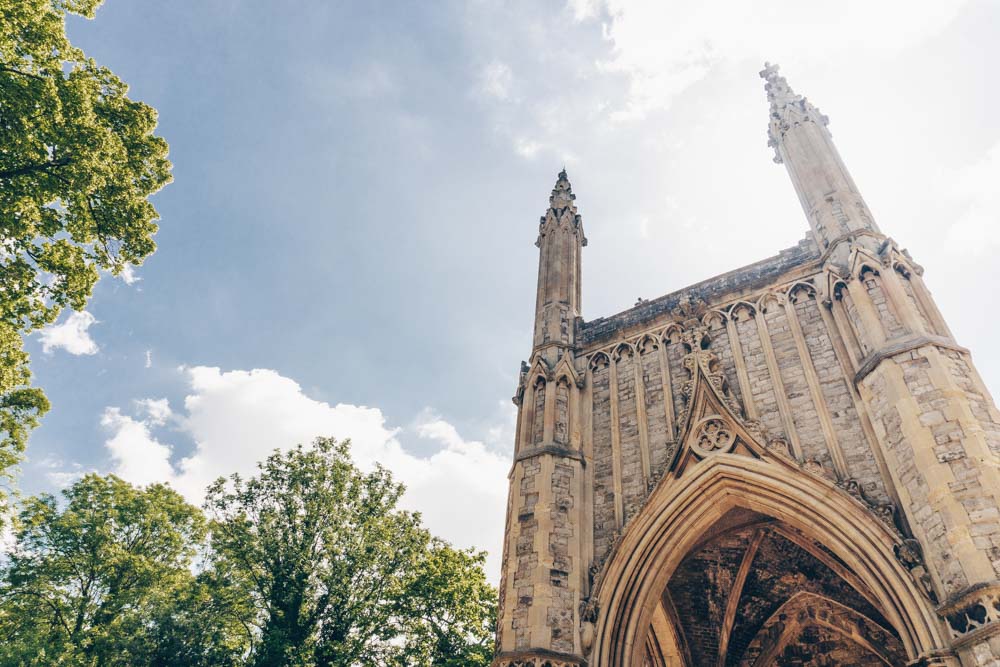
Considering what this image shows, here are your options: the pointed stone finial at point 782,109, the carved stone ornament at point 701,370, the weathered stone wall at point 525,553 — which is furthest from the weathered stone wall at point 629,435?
the pointed stone finial at point 782,109

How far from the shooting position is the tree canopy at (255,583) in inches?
542

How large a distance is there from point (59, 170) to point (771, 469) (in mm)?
10472

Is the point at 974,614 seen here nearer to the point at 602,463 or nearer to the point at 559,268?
the point at 602,463

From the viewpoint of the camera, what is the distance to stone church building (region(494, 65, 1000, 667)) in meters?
7.51

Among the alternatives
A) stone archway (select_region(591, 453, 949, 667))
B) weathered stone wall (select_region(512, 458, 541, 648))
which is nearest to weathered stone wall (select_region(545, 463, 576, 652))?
weathered stone wall (select_region(512, 458, 541, 648))

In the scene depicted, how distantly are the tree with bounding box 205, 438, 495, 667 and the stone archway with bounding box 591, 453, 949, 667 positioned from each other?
6144mm

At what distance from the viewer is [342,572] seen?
14.5 meters

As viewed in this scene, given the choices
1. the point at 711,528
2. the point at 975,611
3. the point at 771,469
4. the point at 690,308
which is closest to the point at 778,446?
the point at 771,469

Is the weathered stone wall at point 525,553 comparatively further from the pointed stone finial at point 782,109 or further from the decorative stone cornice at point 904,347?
the pointed stone finial at point 782,109

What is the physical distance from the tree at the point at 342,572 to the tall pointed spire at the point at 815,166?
37.6ft

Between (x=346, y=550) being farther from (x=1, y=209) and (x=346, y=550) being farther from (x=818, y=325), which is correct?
(x=818, y=325)

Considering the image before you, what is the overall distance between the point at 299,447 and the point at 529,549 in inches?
350

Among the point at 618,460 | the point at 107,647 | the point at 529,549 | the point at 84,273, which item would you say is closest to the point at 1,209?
the point at 84,273

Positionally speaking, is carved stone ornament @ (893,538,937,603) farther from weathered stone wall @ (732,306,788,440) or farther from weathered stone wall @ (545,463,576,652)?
weathered stone wall @ (545,463,576,652)
